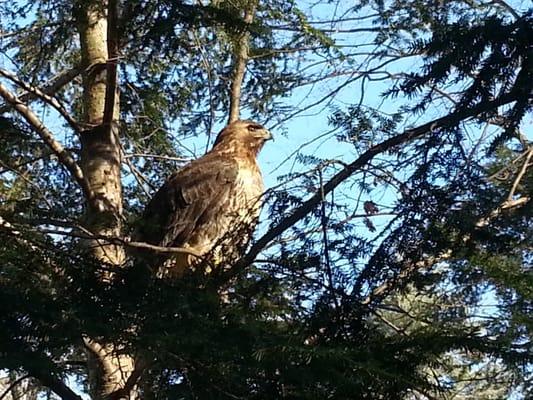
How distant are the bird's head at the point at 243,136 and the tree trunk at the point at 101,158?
874 millimetres

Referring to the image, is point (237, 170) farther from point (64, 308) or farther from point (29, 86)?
point (64, 308)

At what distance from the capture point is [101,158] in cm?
591

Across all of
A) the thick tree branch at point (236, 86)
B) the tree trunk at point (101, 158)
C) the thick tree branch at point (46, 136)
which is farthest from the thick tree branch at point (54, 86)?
the thick tree branch at point (236, 86)

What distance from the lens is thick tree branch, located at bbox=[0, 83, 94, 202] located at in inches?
212

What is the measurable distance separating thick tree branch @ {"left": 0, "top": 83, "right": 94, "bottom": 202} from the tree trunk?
100mm

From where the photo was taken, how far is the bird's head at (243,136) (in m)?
6.73

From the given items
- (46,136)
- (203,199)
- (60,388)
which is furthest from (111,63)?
(60,388)

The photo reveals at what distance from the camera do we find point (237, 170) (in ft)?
21.4

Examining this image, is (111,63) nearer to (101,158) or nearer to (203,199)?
(101,158)

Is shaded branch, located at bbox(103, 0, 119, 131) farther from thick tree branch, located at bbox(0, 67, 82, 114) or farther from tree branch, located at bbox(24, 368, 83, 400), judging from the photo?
tree branch, located at bbox(24, 368, 83, 400)

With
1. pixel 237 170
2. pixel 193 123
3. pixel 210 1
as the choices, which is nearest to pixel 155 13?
pixel 210 1

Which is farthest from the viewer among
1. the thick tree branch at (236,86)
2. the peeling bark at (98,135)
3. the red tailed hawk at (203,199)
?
the thick tree branch at (236,86)

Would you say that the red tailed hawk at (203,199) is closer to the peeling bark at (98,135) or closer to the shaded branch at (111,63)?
the peeling bark at (98,135)

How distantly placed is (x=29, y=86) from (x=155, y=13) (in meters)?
0.83
